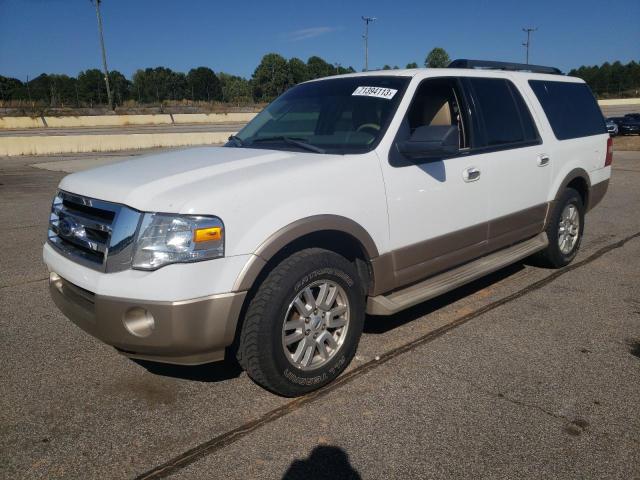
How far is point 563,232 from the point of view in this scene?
5418mm

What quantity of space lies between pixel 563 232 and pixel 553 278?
1.71 feet

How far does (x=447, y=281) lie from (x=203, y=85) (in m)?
97.5

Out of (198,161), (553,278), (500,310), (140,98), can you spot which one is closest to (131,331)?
(198,161)

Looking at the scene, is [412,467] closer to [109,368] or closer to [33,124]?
[109,368]

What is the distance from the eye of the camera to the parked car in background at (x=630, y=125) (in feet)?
94.7

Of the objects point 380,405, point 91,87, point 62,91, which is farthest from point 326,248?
point 91,87

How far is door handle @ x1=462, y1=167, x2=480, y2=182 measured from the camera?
393 centimetres

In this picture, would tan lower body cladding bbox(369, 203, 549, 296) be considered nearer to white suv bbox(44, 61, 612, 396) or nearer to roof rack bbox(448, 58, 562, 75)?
white suv bbox(44, 61, 612, 396)

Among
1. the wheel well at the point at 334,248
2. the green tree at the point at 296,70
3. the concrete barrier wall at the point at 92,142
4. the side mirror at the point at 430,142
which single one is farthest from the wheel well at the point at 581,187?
the green tree at the point at 296,70

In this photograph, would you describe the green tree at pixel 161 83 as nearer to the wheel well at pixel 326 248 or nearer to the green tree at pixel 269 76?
the green tree at pixel 269 76

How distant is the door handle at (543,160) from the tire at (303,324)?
2418 millimetres

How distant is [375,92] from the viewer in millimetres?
3822

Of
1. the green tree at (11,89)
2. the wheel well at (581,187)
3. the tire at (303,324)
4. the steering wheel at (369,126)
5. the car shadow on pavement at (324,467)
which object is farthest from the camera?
the green tree at (11,89)

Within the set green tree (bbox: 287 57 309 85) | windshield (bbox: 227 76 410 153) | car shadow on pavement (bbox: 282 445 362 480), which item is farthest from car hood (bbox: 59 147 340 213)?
green tree (bbox: 287 57 309 85)
